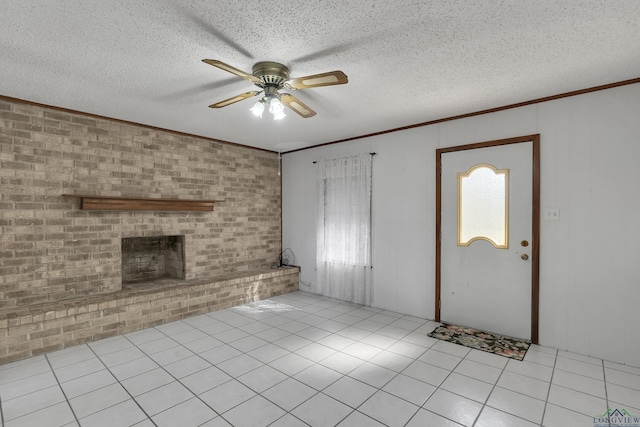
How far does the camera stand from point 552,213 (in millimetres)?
3166

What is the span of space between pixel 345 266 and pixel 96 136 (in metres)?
3.70

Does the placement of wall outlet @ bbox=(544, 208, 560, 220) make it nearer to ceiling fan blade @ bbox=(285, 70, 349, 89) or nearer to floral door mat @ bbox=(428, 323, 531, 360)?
floral door mat @ bbox=(428, 323, 531, 360)

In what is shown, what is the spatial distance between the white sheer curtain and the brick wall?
135 cm

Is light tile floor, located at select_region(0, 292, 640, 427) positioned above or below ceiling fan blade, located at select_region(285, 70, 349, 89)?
below

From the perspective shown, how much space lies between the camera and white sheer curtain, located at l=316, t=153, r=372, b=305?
4629 millimetres

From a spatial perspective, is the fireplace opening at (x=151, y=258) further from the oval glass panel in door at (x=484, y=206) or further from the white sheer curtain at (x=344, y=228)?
the oval glass panel in door at (x=484, y=206)

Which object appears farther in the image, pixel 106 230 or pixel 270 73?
pixel 106 230

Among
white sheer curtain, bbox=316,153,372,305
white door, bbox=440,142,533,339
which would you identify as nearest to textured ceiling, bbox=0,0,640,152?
white door, bbox=440,142,533,339

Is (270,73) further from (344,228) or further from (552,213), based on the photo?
(552,213)

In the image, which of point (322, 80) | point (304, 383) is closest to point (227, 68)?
point (322, 80)

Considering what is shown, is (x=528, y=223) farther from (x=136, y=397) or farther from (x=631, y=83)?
(x=136, y=397)

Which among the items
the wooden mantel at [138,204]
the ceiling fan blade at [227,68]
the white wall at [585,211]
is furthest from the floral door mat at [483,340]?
the wooden mantel at [138,204]

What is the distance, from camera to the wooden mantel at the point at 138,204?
3508 mm

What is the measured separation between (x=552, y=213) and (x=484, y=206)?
2.08 feet
